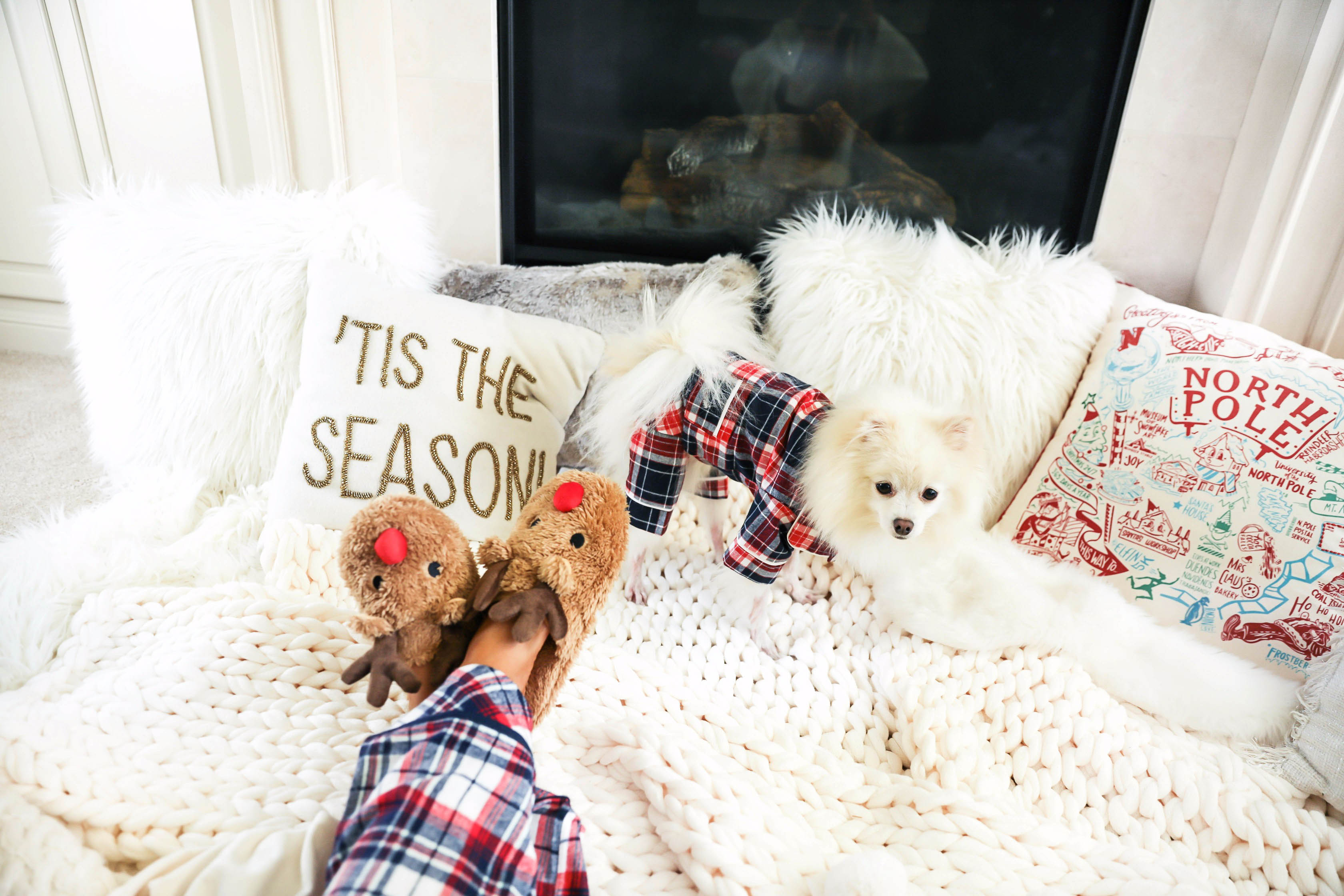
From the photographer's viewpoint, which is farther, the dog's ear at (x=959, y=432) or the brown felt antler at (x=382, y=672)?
the dog's ear at (x=959, y=432)

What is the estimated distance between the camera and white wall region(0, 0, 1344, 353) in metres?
1.11

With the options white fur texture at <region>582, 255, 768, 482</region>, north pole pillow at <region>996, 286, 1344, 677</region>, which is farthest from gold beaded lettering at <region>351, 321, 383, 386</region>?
north pole pillow at <region>996, 286, 1344, 677</region>

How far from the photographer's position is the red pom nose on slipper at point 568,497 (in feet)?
2.42

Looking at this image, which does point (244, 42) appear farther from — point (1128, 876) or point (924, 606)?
point (1128, 876)

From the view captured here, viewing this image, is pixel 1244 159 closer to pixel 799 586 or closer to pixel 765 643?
pixel 799 586

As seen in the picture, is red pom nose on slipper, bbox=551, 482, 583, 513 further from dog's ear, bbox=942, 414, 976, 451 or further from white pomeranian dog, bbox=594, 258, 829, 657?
dog's ear, bbox=942, 414, 976, 451

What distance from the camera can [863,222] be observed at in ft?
3.83

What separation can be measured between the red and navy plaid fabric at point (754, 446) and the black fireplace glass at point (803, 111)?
2.01 ft

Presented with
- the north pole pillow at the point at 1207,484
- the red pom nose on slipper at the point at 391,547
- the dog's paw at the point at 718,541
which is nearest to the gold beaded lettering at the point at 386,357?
the red pom nose on slipper at the point at 391,547

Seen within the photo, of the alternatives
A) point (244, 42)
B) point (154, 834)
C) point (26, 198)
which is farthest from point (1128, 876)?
point (26, 198)

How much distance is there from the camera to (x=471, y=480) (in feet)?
3.27

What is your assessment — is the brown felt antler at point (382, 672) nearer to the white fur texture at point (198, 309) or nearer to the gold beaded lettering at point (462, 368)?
the gold beaded lettering at point (462, 368)

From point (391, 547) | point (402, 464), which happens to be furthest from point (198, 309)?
point (391, 547)

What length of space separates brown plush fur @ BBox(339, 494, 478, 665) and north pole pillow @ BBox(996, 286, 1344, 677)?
0.82 meters
